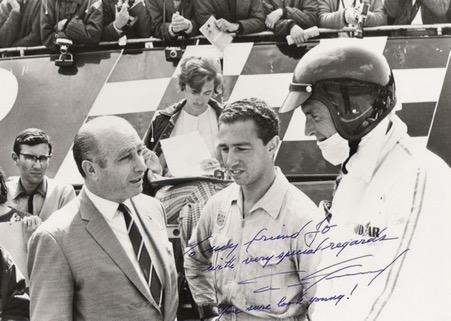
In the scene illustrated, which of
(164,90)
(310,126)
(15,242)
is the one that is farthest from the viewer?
(164,90)

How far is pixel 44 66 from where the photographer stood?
5.63 meters

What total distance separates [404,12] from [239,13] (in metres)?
1.17

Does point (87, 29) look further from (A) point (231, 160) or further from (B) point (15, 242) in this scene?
(A) point (231, 160)

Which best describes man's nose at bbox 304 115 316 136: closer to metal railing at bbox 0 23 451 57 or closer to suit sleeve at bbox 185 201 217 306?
suit sleeve at bbox 185 201 217 306

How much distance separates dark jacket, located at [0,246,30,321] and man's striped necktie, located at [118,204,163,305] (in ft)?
3.90

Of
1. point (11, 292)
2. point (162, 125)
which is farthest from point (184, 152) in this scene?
point (11, 292)

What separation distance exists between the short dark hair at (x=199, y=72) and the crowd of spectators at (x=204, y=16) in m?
0.68

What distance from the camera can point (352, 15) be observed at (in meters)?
5.12

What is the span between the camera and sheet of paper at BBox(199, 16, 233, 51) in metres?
5.19

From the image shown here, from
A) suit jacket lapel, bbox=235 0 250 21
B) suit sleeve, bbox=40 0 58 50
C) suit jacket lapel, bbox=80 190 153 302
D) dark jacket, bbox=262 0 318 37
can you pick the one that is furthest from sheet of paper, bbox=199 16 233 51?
suit jacket lapel, bbox=80 190 153 302

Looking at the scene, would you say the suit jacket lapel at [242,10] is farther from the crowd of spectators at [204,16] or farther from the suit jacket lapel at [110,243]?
the suit jacket lapel at [110,243]

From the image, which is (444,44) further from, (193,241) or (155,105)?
(193,241)

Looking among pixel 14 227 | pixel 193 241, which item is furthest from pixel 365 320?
pixel 14 227

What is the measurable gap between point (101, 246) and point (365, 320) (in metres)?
1.35
